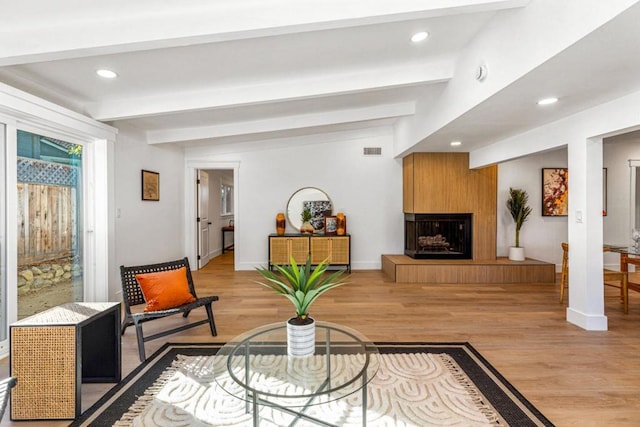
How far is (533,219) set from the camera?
5797 mm

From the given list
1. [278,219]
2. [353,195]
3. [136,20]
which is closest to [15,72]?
[136,20]

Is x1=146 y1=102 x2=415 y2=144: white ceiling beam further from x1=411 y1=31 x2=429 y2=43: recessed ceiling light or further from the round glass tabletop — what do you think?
the round glass tabletop

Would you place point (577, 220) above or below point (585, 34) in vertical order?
below

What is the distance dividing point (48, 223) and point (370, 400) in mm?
3431

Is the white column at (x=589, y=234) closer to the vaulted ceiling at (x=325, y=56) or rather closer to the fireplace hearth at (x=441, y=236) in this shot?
the vaulted ceiling at (x=325, y=56)

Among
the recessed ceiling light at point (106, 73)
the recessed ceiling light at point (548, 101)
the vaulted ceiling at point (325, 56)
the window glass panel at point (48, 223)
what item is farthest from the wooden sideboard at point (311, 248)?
the recessed ceiling light at point (548, 101)

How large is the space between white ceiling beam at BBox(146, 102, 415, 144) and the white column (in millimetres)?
2201

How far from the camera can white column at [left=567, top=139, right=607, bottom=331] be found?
10.6ft

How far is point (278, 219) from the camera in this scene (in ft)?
19.8

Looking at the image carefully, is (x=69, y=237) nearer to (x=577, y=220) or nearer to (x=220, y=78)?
(x=220, y=78)

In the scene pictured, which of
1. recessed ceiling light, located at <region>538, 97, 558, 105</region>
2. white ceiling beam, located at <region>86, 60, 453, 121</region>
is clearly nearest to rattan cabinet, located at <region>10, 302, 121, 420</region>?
white ceiling beam, located at <region>86, 60, 453, 121</region>

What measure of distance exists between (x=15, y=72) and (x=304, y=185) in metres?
4.22

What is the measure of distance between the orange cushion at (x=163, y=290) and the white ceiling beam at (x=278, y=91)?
180 centimetres

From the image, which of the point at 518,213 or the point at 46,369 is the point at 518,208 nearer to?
the point at 518,213
